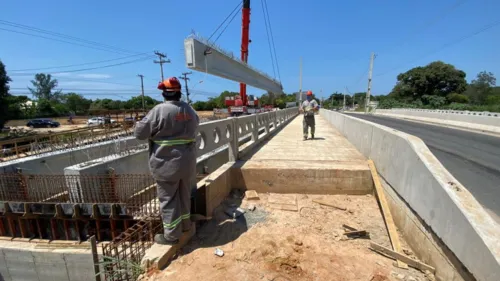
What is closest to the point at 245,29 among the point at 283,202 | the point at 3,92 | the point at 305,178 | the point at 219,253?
the point at 305,178

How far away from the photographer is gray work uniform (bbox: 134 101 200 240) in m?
2.87

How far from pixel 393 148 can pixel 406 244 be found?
170cm

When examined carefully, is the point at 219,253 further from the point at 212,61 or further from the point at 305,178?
the point at 212,61

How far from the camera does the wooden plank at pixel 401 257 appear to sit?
2748 millimetres

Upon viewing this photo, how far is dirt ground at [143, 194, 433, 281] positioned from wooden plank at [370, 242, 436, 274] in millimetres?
71

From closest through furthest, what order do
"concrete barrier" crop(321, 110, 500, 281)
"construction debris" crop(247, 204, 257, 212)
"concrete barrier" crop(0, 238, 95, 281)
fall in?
"concrete barrier" crop(321, 110, 500, 281)
"construction debris" crop(247, 204, 257, 212)
"concrete barrier" crop(0, 238, 95, 281)

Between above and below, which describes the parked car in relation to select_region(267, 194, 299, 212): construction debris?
below

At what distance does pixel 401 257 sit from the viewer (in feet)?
9.62

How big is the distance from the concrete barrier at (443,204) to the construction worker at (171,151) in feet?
9.70

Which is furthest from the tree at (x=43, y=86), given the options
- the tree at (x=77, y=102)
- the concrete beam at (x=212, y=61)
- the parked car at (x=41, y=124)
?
the concrete beam at (x=212, y=61)

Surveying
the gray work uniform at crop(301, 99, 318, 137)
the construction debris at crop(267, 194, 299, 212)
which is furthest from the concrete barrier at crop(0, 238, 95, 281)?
the gray work uniform at crop(301, 99, 318, 137)

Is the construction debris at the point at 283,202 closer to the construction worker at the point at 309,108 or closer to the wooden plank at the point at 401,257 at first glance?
the wooden plank at the point at 401,257

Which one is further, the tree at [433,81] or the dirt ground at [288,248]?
the tree at [433,81]

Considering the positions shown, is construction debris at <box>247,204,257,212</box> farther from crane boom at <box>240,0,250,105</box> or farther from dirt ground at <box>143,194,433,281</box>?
crane boom at <box>240,0,250,105</box>
